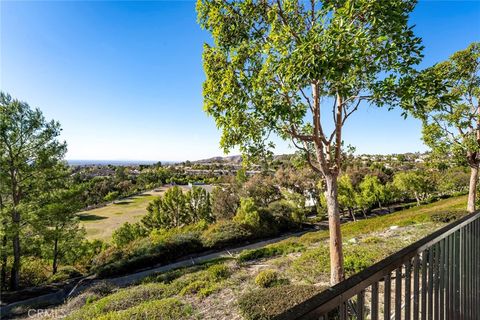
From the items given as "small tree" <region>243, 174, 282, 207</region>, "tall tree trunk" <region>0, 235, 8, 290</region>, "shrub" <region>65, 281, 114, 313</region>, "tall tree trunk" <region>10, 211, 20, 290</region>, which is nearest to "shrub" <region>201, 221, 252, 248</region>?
"shrub" <region>65, 281, 114, 313</region>

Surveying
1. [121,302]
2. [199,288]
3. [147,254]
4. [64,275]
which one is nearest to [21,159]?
[64,275]

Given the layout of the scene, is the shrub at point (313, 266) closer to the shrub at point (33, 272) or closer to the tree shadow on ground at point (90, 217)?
the shrub at point (33, 272)

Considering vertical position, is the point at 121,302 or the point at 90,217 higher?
the point at 121,302

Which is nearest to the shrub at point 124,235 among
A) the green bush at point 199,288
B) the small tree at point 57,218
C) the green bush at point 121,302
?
the small tree at point 57,218

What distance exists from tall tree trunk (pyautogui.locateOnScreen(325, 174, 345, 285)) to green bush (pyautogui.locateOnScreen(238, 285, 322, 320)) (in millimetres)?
588

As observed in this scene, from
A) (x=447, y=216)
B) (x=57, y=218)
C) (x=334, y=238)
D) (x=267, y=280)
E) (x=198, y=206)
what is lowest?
(x=198, y=206)

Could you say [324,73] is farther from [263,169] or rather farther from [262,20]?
[263,169]

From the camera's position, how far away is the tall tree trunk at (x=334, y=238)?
5391mm

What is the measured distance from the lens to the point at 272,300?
4.95 m

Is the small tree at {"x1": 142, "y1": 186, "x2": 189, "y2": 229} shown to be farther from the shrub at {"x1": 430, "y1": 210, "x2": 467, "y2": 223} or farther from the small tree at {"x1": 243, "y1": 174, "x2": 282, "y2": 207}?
the shrub at {"x1": 430, "y1": 210, "x2": 467, "y2": 223}

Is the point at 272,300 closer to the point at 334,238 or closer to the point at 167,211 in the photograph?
the point at 334,238

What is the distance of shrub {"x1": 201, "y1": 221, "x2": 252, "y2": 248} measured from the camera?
63.2ft

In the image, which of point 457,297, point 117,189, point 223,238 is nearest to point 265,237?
point 223,238
